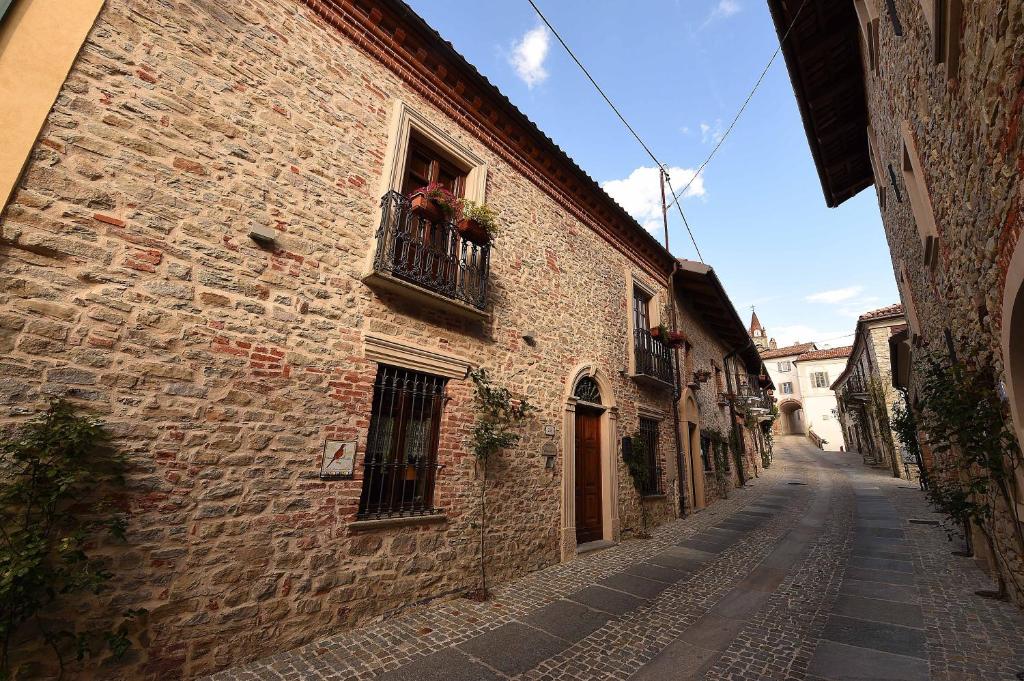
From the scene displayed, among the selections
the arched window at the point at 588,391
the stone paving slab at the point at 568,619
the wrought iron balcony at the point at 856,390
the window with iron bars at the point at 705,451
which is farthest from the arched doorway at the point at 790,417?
the stone paving slab at the point at 568,619

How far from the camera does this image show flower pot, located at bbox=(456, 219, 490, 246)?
5543mm

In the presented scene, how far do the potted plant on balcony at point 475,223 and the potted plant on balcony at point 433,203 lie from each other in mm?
162

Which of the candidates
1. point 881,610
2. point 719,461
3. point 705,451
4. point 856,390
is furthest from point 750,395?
point 881,610

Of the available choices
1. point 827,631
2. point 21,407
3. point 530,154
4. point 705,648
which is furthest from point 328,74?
point 827,631

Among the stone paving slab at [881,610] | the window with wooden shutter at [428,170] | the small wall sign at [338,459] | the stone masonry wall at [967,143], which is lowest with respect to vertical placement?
the stone paving slab at [881,610]

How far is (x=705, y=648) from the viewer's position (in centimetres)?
369

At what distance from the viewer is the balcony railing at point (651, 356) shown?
9.70 meters

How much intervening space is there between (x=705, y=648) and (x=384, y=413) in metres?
3.94

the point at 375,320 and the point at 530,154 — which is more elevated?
the point at 530,154

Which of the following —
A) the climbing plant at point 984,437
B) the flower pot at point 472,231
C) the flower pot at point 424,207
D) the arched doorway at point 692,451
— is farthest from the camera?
the arched doorway at point 692,451

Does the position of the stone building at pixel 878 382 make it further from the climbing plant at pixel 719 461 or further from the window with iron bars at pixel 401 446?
the window with iron bars at pixel 401 446

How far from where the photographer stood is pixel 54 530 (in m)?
2.64

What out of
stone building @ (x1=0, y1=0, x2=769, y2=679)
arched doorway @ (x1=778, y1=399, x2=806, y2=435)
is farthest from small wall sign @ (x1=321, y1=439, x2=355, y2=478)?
Result: arched doorway @ (x1=778, y1=399, x2=806, y2=435)

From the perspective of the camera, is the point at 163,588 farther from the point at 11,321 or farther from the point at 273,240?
the point at 273,240
